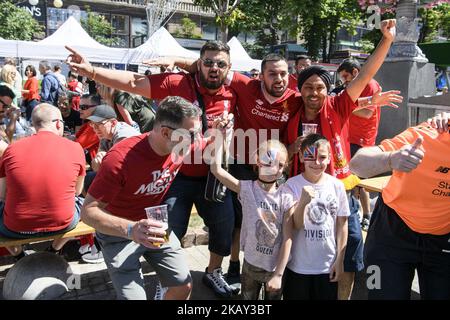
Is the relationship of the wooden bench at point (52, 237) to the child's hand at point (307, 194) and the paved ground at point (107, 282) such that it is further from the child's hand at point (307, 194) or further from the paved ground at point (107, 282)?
the child's hand at point (307, 194)

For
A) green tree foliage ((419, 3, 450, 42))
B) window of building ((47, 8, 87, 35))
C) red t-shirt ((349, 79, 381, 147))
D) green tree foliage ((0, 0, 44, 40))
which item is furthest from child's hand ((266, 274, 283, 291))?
window of building ((47, 8, 87, 35))

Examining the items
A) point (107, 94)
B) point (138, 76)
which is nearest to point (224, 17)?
point (107, 94)

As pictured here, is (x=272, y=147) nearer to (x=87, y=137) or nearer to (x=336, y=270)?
(x=336, y=270)

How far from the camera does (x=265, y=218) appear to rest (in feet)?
9.23

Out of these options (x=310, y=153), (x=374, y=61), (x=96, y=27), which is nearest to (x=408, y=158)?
(x=310, y=153)

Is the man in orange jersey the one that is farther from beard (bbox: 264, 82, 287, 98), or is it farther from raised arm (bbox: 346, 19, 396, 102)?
beard (bbox: 264, 82, 287, 98)

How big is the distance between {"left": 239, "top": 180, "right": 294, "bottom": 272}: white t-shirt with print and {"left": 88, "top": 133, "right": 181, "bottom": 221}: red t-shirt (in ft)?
1.96

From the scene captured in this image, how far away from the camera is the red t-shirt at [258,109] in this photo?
10.3 ft

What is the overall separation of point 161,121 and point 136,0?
48.6 m

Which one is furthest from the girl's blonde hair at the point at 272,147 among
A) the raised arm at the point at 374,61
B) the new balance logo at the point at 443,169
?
the new balance logo at the point at 443,169

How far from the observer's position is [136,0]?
152 ft

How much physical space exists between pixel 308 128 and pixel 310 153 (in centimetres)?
32

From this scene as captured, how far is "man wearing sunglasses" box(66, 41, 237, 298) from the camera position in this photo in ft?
10.5
